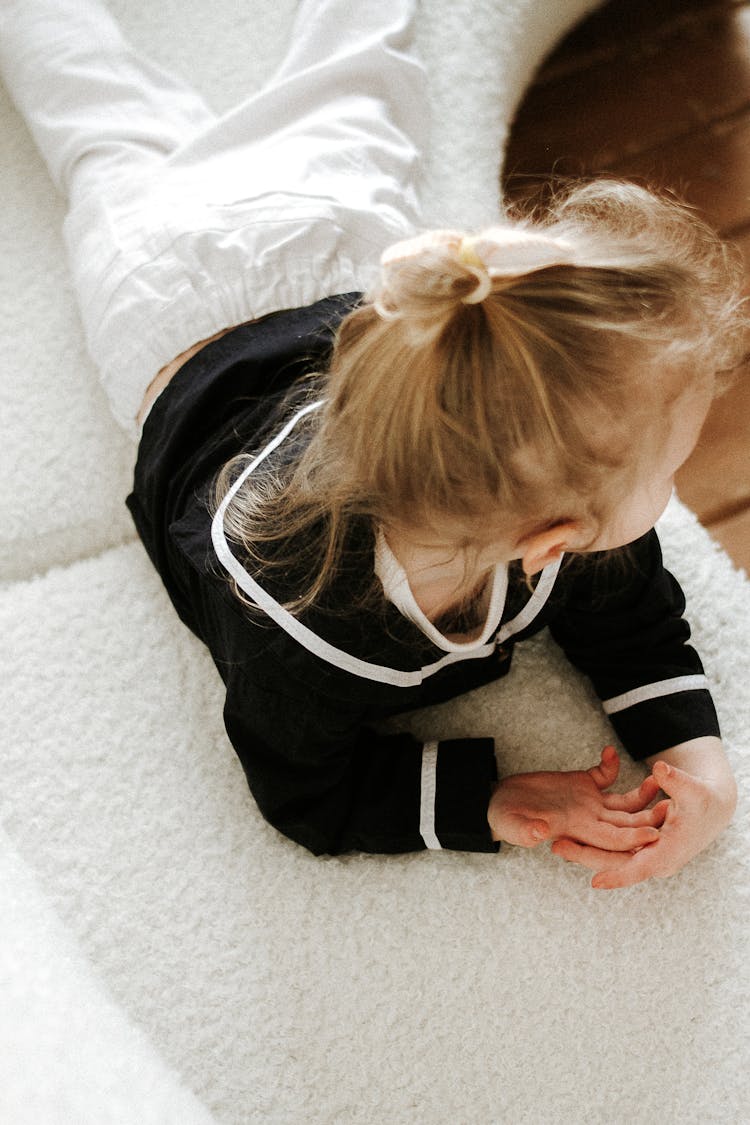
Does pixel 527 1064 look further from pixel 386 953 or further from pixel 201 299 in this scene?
pixel 201 299

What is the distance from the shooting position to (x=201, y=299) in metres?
0.78

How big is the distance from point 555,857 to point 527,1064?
0.43ft

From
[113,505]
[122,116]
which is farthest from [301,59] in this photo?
[113,505]

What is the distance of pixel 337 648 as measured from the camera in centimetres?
63

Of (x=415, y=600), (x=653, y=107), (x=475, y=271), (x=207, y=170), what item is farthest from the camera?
(x=653, y=107)

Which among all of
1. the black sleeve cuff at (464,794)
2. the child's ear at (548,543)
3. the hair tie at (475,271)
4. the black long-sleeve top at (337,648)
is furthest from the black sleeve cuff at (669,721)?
the hair tie at (475,271)

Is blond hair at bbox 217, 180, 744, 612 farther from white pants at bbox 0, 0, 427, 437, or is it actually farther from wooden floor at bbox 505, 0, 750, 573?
wooden floor at bbox 505, 0, 750, 573

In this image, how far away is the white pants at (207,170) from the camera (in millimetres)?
789

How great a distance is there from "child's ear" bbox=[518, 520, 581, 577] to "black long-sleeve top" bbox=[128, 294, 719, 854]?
4.2 inches

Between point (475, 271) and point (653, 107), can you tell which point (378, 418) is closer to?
A: point (475, 271)

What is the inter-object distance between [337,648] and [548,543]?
16 centimetres

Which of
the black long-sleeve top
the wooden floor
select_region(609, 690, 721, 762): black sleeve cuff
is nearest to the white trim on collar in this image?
the black long-sleeve top

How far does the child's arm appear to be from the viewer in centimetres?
67

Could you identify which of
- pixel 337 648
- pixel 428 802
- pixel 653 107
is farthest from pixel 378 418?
Result: pixel 653 107
